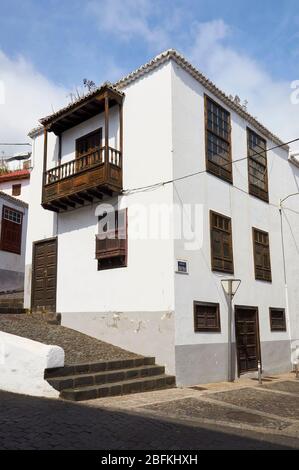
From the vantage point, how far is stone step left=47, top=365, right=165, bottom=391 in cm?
798

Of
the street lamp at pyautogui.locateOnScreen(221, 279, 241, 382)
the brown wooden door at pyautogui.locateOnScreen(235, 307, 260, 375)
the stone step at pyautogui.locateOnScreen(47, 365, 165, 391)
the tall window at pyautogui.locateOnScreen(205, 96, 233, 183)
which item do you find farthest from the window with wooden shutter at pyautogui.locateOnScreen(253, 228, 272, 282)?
the stone step at pyautogui.locateOnScreen(47, 365, 165, 391)

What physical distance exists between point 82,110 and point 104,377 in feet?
25.1

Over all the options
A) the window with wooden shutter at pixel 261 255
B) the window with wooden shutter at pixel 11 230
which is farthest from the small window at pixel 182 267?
the window with wooden shutter at pixel 11 230

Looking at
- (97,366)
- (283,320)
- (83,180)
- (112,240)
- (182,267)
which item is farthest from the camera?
(283,320)

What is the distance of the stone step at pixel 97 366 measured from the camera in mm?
→ 8281

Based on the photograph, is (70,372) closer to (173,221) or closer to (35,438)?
(35,438)

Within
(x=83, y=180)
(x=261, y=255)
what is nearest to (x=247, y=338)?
(x=261, y=255)

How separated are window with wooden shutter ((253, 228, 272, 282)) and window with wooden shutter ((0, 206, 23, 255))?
1181 centimetres

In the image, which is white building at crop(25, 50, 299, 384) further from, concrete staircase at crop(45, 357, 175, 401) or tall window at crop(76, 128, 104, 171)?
concrete staircase at crop(45, 357, 175, 401)

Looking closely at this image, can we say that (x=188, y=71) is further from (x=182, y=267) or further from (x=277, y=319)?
(x=277, y=319)

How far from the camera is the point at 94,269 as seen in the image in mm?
12102

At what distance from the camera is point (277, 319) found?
14.5 meters

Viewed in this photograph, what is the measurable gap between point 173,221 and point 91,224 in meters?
2.85
